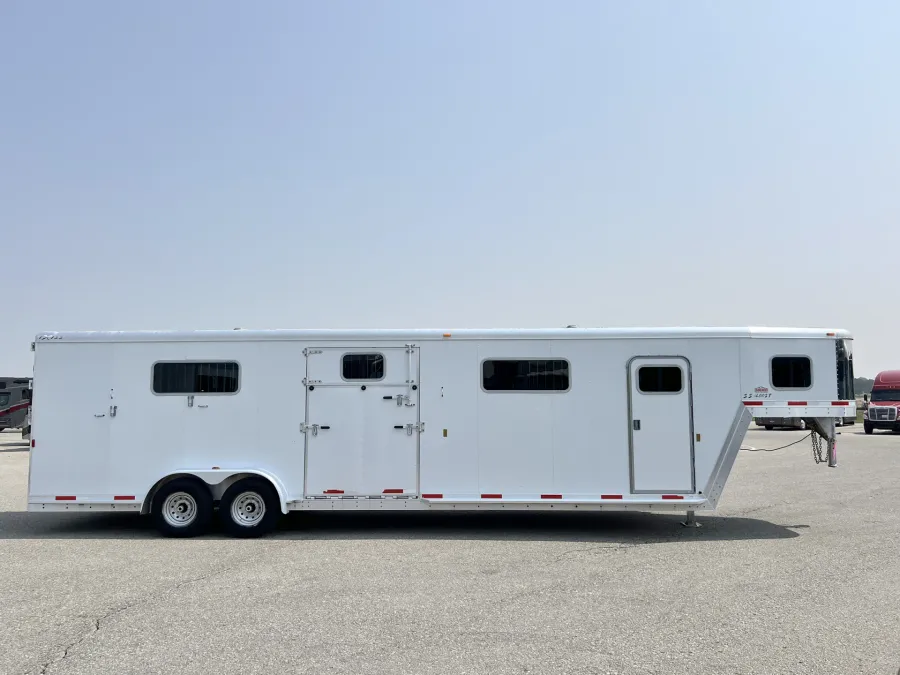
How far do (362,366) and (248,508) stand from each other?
2487 millimetres

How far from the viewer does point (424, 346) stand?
973cm

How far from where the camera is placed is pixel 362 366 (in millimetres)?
9781

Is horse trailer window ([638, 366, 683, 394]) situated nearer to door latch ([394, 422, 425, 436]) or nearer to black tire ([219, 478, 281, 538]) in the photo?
door latch ([394, 422, 425, 436])

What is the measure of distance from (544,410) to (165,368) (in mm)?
5306

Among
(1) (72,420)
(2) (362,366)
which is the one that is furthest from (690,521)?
(1) (72,420)

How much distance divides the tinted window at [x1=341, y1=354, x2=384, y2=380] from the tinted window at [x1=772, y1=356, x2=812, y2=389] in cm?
542

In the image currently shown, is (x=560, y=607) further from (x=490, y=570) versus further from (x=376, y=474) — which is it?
(x=376, y=474)

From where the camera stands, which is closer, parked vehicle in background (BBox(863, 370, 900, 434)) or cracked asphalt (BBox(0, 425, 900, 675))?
cracked asphalt (BBox(0, 425, 900, 675))

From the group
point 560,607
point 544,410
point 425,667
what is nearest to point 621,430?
point 544,410

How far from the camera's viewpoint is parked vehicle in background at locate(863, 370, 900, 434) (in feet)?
105

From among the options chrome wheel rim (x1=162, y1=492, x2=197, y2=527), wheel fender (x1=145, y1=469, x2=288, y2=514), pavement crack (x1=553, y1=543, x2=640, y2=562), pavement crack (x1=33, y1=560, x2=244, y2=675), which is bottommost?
pavement crack (x1=553, y1=543, x2=640, y2=562)

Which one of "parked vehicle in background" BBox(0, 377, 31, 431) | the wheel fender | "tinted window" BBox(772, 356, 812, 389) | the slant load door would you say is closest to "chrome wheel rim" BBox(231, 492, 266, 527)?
the wheel fender

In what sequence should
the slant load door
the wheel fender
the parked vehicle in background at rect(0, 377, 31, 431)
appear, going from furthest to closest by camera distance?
the parked vehicle in background at rect(0, 377, 31, 431), the wheel fender, the slant load door

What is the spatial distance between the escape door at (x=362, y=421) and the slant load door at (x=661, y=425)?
2.99 m
